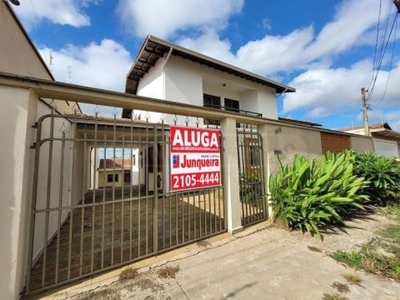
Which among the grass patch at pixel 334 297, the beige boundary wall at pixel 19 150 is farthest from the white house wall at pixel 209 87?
the grass patch at pixel 334 297

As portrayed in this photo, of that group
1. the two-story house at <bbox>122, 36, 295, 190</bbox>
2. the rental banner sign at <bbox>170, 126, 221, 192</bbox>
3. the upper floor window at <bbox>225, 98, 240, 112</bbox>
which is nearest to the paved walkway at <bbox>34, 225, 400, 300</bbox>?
the rental banner sign at <bbox>170, 126, 221, 192</bbox>

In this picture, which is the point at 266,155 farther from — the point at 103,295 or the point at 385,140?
the point at 385,140

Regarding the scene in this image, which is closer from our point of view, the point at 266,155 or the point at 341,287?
the point at 341,287

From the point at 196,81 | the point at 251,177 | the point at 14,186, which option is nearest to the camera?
the point at 14,186

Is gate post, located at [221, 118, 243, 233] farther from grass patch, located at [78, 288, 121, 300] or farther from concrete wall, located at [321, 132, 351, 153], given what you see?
concrete wall, located at [321, 132, 351, 153]

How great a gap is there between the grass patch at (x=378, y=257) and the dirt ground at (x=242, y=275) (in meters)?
0.14

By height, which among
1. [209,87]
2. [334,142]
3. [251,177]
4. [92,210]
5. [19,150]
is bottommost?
[92,210]

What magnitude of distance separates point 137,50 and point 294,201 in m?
9.94

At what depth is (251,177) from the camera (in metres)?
4.84

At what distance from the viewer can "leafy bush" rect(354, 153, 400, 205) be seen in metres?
6.03

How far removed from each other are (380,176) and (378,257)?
3.99m

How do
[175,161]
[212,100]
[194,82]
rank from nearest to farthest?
[175,161] < [194,82] < [212,100]

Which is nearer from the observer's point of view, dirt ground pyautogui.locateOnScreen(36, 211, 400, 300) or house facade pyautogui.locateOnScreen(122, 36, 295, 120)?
dirt ground pyautogui.locateOnScreen(36, 211, 400, 300)

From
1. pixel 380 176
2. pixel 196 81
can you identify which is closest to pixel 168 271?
pixel 380 176
